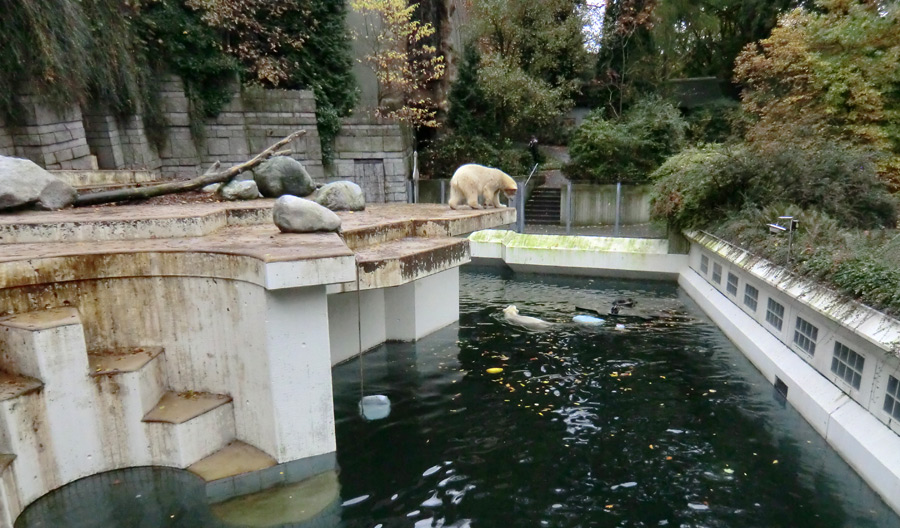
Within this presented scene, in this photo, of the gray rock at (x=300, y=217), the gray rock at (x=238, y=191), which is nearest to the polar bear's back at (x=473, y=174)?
the gray rock at (x=238, y=191)

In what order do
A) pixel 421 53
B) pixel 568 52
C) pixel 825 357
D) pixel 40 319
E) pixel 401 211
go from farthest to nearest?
1. pixel 568 52
2. pixel 421 53
3. pixel 401 211
4. pixel 825 357
5. pixel 40 319

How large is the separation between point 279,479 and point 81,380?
2.00m

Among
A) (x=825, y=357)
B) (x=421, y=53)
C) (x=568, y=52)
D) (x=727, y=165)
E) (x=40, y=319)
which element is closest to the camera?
(x=40, y=319)

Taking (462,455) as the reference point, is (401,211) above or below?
above

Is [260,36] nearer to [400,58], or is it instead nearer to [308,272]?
[400,58]

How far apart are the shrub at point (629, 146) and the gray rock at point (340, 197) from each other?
1257 cm

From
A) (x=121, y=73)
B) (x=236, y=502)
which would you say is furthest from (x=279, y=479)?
(x=121, y=73)

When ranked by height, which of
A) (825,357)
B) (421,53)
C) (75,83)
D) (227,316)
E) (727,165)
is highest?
(421,53)

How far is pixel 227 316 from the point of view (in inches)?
221

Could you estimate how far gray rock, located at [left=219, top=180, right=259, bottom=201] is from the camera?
9.54 metres

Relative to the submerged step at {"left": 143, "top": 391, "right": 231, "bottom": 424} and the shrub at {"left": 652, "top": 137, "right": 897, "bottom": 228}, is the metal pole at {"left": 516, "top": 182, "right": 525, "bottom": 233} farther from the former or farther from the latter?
the submerged step at {"left": 143, "top": 391, "right": 231, "bottom": 424}

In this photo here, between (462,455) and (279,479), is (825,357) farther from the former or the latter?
(279,479)

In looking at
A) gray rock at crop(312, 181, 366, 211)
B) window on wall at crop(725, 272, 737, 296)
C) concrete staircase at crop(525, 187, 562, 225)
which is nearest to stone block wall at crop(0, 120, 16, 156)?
gray rock at crop(312, 181, 366, 211)

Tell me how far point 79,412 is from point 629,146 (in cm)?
1878
